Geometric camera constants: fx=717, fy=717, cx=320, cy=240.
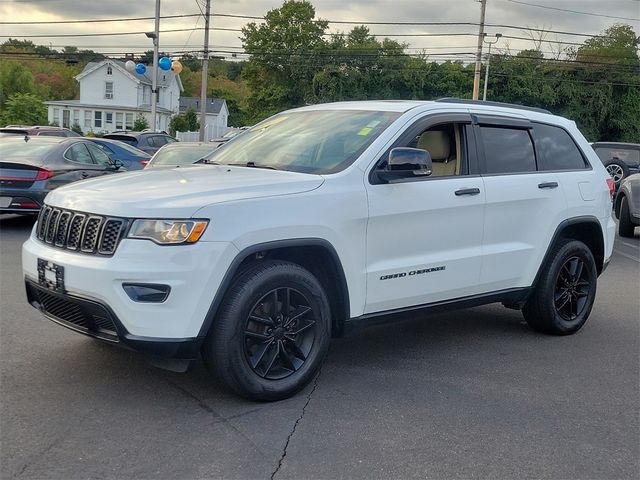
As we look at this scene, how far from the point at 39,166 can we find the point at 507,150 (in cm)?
779

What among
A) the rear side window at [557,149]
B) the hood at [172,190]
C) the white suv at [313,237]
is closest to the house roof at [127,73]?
the rear side window at [557,149]

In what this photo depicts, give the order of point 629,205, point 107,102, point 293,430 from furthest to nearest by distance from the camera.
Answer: point 107,102 → point 629,205 → point 293,430

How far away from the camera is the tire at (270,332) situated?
404cm

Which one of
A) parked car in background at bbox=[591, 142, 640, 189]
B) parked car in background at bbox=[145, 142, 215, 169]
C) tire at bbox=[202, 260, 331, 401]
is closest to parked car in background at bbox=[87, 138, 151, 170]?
parked car in background at bbox=[145, 142, 215, 169]

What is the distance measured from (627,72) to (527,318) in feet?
187

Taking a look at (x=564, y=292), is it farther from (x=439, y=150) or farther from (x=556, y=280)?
(x=439, y=150)

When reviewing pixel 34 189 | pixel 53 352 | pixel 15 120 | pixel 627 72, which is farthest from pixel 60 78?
pixel 53 352

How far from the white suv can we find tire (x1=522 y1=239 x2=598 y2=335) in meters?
0.02

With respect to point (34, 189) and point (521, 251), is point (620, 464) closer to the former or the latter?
point (521, 251)

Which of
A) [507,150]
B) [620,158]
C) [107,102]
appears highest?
[107,102]

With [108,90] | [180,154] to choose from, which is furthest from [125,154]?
[108,90]

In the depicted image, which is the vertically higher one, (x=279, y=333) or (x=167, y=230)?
(x=167, y=230)

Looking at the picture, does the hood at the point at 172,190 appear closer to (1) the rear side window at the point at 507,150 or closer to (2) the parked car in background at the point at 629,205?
(1) the rear side window at the point at 507,150

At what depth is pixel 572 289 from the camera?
246 inches
